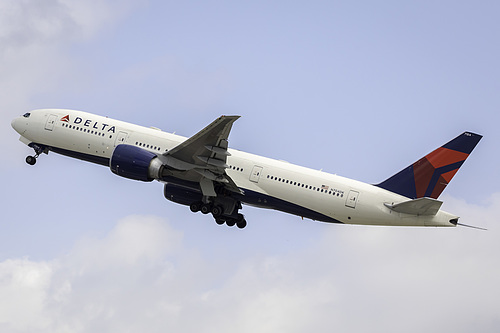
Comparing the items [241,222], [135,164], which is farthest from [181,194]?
[135,164]

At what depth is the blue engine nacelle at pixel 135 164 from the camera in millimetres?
45312

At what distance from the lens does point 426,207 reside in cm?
4350

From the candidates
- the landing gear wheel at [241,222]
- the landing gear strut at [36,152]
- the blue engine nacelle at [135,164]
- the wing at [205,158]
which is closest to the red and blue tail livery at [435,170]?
the landing gear wheel at [241,222]

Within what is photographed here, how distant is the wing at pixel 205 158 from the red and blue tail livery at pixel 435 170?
→ 11.5m

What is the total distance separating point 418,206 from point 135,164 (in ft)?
61.0

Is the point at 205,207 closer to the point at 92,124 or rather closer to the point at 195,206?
the point at 195,206

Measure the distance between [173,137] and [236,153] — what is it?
4.58 m

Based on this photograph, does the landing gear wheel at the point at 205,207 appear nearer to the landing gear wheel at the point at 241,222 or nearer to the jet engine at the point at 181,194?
the jet engine at the point at 181,194

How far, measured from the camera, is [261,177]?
46.7 metres

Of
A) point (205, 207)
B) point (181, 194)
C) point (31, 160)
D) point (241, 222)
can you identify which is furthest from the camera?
point (31, 160)

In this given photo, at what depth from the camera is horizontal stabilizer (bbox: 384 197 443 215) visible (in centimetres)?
4284

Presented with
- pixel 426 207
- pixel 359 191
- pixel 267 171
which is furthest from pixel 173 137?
pixel 426 207

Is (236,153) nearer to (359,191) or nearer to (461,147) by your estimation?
(359,191)

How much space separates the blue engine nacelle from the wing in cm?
77
